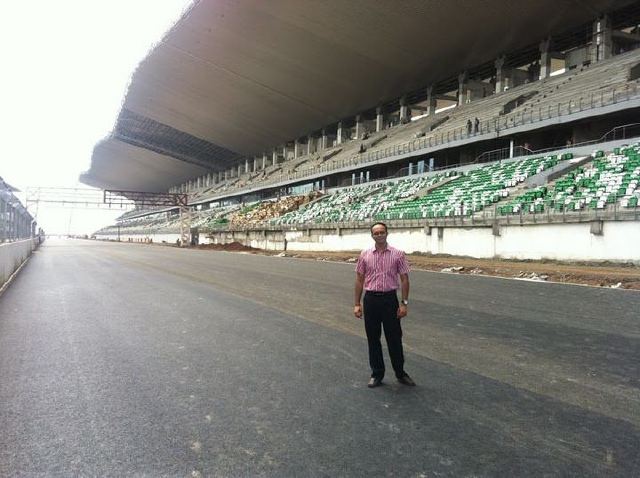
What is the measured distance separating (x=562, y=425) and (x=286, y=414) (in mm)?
2258

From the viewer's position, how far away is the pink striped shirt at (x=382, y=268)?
14.9ft

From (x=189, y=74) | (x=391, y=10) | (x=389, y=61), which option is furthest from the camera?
(x=189, y=74)

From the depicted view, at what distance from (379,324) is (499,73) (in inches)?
1699

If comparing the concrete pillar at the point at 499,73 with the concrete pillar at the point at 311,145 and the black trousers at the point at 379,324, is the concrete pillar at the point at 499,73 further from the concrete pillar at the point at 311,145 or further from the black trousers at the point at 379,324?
the black trousers at the point at 379,324

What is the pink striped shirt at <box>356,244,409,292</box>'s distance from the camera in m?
4.53

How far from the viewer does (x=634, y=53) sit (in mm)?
30984

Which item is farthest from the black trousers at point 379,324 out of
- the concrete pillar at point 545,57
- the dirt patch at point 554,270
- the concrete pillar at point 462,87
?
the concrete pillar at point 462,87

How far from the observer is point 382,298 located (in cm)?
452

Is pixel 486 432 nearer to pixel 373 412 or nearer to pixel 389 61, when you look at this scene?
pixel 373 412

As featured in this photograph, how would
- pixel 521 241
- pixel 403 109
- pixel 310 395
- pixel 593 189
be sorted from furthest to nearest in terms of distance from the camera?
1. pixel 403 109
2. pixel 521 241
3. pixel 593 189
4. pixel 310 395

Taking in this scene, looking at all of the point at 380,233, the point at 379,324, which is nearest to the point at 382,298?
the point at 379,324

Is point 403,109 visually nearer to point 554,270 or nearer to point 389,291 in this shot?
point 554,270

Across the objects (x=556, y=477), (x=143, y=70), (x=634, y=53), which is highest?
(x=143, y=70)

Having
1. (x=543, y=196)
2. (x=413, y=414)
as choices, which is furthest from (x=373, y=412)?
(x=543, y=196)
